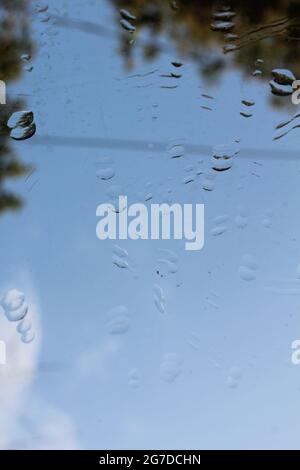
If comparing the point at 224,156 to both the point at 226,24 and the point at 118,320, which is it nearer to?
the point at 226,24

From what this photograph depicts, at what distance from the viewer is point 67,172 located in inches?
63.1

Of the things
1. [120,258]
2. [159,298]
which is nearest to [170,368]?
[159,298]

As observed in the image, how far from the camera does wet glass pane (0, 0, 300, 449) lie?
159 centimetres

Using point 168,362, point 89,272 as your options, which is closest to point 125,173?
point 89,272

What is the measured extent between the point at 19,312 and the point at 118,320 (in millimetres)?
238

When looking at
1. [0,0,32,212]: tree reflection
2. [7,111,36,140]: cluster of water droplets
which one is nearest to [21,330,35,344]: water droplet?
[0,0,32,212]: tree reflection

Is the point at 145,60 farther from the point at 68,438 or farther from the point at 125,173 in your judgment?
the point at 68,438

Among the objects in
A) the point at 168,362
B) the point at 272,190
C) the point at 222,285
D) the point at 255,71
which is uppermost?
the point at 255,71

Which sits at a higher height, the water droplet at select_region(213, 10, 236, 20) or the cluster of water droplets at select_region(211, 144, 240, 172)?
the water droplet at select_region(213, 10, 236, 20)

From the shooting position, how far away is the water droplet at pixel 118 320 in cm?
160

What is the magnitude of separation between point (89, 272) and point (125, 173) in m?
0.26

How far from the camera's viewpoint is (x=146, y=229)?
1.61 m

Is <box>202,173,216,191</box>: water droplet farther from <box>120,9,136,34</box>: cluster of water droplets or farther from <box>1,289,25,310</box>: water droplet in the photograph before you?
<box>1,289,25,310</box>: water droplet

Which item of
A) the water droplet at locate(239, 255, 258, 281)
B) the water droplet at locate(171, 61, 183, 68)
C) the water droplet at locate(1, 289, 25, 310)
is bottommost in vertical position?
the water droplet at locate(1, 289, 25, 310)
